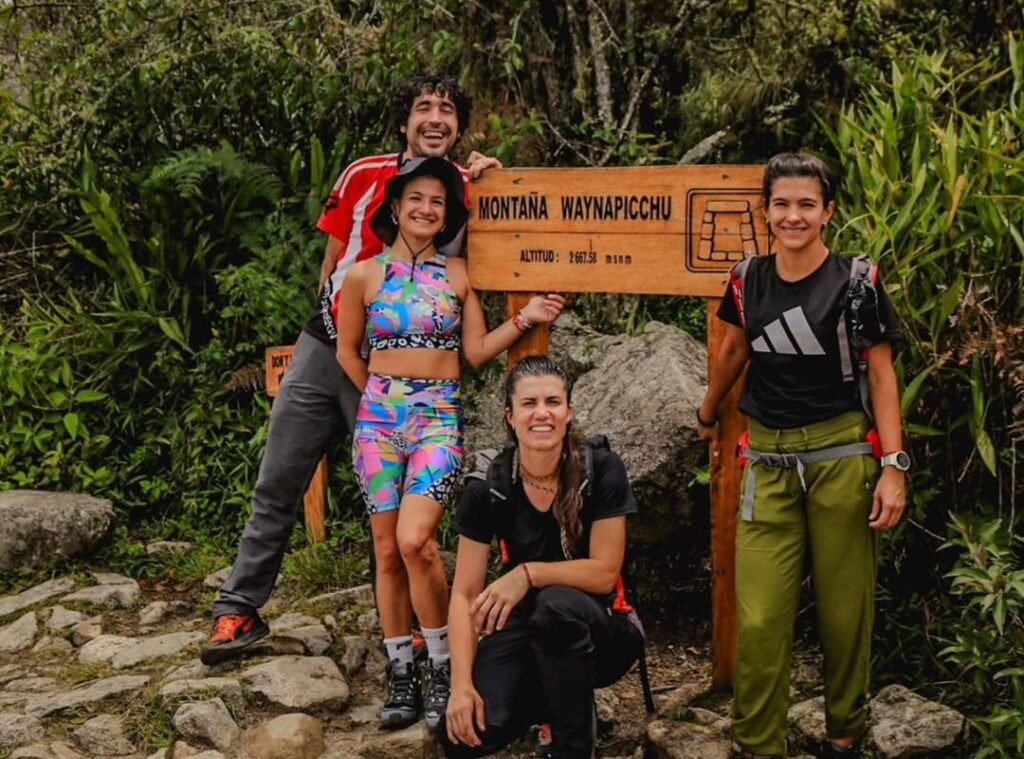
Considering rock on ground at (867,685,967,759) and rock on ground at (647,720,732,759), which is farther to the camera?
rock on ground at (647,720,732,759)

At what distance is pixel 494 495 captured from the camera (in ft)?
12.1

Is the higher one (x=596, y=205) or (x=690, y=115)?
(x=690, y=115)

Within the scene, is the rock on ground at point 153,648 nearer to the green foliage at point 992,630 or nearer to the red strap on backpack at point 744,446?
the red strap on backpack at point 744,446

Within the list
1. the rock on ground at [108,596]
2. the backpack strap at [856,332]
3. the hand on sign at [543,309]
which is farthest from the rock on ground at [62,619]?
the backpack strap at [856,332]

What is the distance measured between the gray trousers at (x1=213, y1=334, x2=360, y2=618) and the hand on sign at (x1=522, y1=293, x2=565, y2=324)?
0.78m

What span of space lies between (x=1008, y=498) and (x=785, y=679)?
1125mm

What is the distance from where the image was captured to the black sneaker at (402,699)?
13.2 ft

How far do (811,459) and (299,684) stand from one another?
209 centimetres

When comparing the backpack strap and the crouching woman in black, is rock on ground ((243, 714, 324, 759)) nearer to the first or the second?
the crouching woman in black

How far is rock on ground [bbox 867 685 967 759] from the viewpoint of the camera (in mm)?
3561

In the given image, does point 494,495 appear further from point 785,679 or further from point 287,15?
point 287,15

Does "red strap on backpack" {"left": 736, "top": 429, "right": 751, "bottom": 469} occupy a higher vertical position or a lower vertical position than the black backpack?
higher

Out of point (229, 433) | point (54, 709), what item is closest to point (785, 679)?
point (54, 709)

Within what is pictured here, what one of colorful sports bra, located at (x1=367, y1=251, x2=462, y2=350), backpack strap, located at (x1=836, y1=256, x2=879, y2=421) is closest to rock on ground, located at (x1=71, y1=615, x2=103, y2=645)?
colorful sports bra, located at (x1=367, y1=251, x2=462, y2=350)
